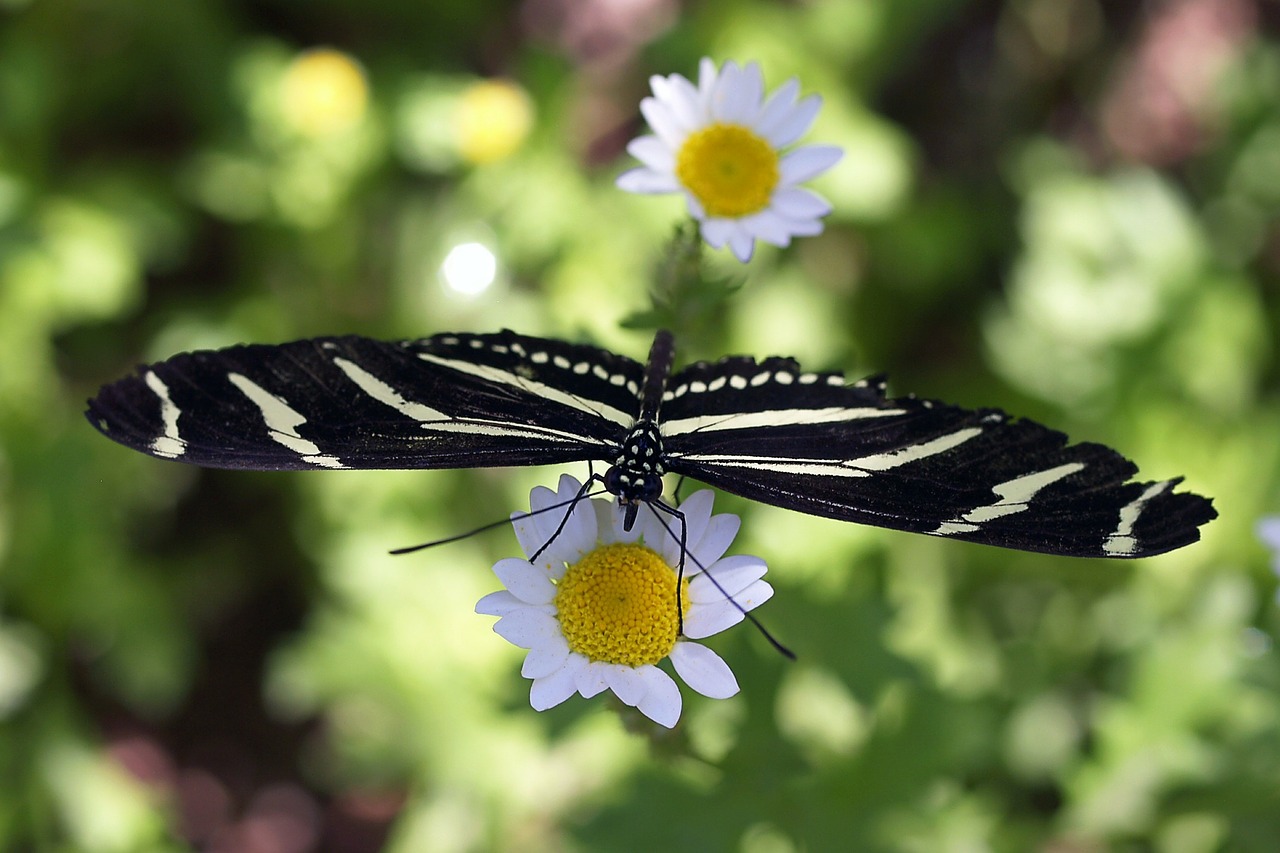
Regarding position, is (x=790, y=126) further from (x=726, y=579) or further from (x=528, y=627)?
(x=528, y=627)

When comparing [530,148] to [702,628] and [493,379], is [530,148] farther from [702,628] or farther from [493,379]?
[702,628]

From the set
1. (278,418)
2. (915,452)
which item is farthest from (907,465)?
(278,418)

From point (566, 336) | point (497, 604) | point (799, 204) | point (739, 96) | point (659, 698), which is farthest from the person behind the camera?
point (566, 336)

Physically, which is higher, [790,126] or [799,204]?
[790,126]

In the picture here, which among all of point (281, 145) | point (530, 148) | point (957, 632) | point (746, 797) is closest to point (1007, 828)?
point (957, 632)

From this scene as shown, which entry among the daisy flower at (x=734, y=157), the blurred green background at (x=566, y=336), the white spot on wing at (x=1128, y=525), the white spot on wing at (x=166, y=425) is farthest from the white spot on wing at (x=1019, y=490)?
the white spot on wing at (x=166, y=425)

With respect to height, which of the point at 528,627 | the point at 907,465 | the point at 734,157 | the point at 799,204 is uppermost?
the point at 734,157

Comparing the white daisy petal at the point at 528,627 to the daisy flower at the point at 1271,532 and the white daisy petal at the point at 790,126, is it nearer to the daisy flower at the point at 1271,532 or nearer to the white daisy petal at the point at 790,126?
the white daisy petal at the point at 790,126
